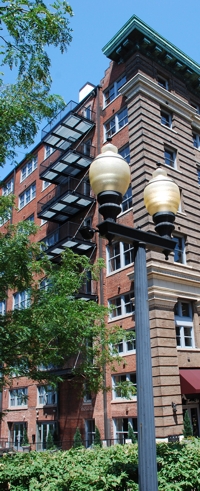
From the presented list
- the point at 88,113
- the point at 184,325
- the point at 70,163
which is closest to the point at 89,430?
the point at 184,325

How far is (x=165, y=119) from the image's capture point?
2544cm

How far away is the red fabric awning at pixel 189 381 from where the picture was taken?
1826 cm

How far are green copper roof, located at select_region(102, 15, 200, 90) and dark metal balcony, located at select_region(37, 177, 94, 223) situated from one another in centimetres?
854

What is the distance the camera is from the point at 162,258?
20.0m

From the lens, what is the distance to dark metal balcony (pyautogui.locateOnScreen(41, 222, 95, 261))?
24938mm

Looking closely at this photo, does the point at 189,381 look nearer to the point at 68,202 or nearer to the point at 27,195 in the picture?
the point at 68,202

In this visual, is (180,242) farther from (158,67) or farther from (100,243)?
(158,67)

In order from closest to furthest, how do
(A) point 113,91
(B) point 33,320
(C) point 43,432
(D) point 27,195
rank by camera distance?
(B) point 33,320 → (A) point 113,91 → (C) point 43,432 → (D) point 27,195

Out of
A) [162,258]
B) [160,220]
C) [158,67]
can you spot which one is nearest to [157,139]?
[158,67]

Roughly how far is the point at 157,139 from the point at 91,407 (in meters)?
15.6

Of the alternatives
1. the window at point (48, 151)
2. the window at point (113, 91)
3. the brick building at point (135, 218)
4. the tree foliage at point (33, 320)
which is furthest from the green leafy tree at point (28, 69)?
the window at point (48, 151)

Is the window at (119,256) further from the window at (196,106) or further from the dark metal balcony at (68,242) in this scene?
the window at (196,106)

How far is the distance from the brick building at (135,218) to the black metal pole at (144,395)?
13661 millimetres

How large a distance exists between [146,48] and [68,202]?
1065 centimetres
